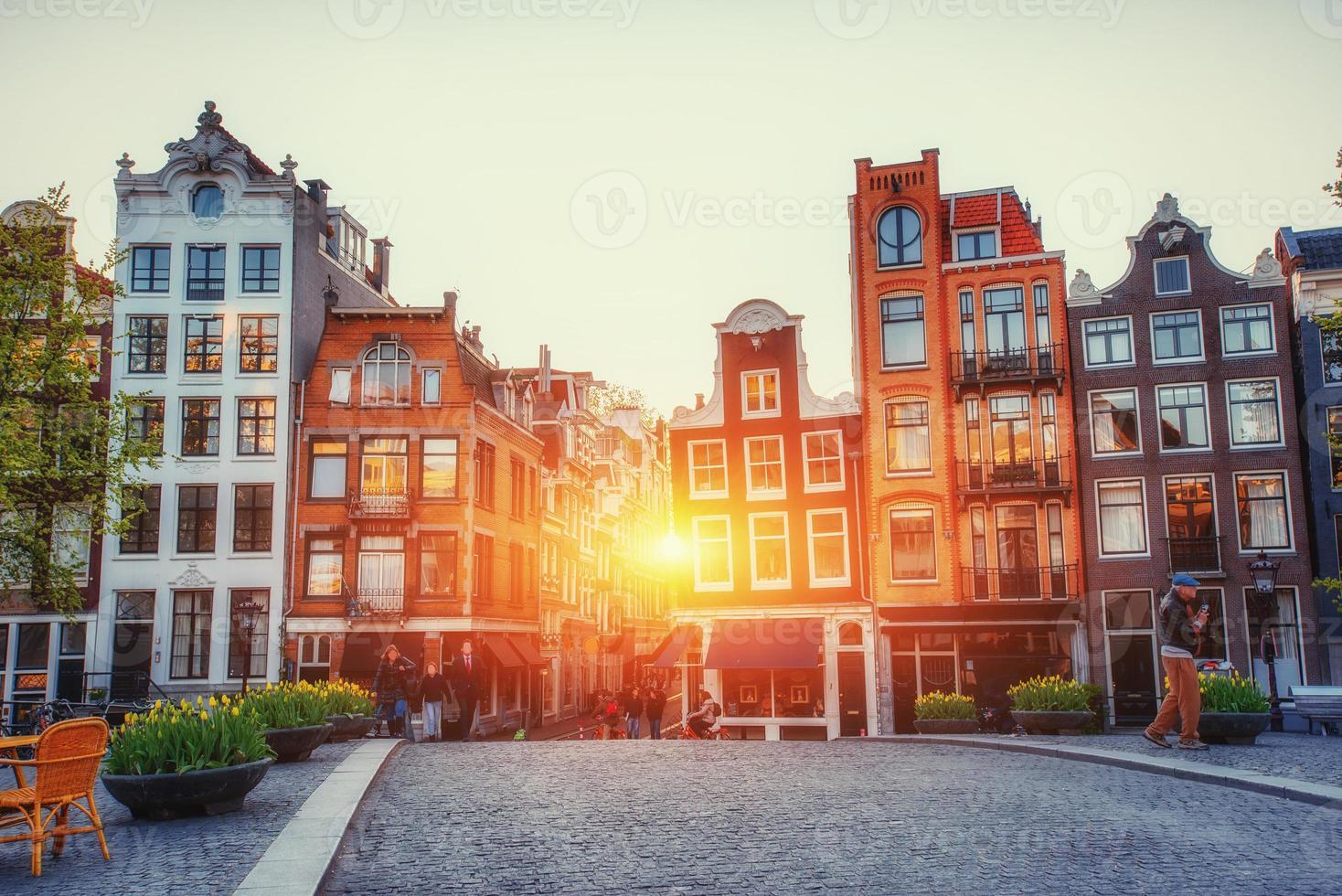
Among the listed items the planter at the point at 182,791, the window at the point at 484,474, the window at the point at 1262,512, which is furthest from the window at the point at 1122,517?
the planter at the point at 182,791

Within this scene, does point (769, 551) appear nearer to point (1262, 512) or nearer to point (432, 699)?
point (1262, 512)

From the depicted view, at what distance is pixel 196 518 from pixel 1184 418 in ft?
110

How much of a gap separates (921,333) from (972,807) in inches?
1177

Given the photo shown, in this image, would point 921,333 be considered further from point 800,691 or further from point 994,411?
point 800,691

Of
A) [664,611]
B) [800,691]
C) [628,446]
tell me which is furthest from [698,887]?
[664,611]

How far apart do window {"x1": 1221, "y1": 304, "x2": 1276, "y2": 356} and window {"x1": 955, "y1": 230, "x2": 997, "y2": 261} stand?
7.73m

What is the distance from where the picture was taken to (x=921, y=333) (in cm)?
4069

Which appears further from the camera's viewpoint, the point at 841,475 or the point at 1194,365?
the point at 841,475

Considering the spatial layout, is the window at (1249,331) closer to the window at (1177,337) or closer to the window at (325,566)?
the window at (1177,337)

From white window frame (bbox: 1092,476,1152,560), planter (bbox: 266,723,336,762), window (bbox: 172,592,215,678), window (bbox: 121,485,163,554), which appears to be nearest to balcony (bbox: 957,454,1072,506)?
white window frame (bbox: 1092,476,1152,560)

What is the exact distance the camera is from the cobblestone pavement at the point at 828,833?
9070 millimetres

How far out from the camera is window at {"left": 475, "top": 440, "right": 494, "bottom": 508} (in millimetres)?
43938

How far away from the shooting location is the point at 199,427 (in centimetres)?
4347

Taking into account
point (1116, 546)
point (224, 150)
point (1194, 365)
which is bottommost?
point (1116, 546)
